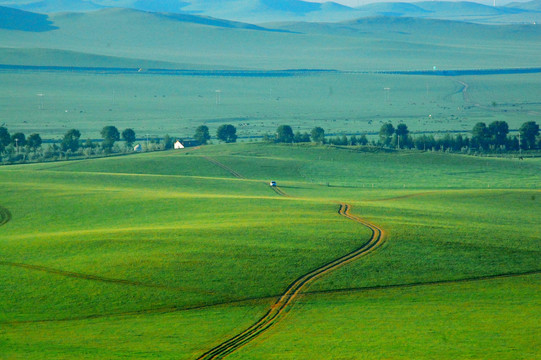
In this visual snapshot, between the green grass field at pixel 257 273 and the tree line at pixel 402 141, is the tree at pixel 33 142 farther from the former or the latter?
the green grass field at pixel 257 273

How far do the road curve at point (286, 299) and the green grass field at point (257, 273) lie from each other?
0.51m

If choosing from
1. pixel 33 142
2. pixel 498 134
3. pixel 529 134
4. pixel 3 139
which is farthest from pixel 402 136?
pixel 3 139

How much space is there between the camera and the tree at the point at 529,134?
11107cm

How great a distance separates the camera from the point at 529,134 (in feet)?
366

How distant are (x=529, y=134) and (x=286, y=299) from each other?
273 feet

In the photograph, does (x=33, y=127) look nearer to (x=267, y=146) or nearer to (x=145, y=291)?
(x=267, y=146)

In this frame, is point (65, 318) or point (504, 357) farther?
point (65, 318)

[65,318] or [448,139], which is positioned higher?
[448,139]

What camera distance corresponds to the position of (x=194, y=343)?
31.9 m

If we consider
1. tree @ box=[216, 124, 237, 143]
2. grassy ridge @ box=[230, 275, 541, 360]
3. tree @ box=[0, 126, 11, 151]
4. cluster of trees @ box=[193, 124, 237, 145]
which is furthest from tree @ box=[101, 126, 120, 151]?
grassy ridge @ box=[230, 275, 541, 360]

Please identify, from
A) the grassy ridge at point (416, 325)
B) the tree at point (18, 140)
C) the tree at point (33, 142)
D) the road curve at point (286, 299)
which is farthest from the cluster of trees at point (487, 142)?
the grassy ridge at point (416, 325)

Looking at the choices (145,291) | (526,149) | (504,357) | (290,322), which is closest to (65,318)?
(145,291)

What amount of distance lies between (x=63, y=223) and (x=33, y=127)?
340ft

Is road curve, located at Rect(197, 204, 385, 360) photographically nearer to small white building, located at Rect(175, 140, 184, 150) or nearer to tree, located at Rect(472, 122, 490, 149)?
small white building, located at Rect(175, 140, 184, 150)
